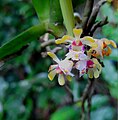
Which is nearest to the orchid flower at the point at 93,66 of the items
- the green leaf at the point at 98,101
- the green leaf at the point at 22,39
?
the green leaf at the point at 22,39

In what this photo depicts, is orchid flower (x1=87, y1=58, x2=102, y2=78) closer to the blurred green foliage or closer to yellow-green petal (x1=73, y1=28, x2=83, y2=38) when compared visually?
yellow-green petal (x1=73, y1=28, x2=83, y2=38)

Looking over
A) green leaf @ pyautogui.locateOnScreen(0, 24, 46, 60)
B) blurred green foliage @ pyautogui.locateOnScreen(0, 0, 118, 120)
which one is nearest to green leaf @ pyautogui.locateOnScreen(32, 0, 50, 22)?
green leaf @ pyautogui.locateOnScreen(0, 24, 46, 60)

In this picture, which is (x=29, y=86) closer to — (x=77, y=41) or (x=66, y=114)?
(x=66, y=114)

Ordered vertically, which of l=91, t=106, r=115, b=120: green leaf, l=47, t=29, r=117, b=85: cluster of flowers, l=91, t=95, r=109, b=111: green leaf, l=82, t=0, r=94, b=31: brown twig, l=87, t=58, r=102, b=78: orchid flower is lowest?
l=91, t=106, r=115, b=120: green leaf

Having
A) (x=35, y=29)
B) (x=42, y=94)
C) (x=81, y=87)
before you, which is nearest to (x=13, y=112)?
(x=42, y=94)

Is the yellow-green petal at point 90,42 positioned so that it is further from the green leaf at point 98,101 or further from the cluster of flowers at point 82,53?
the green leaf at point 98,101

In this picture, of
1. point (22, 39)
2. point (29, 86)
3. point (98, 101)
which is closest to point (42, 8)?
point (22, 39)
